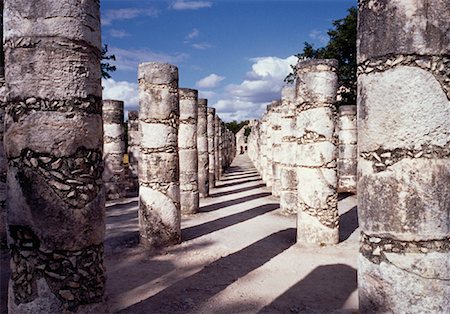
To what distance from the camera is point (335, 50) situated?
71.1 ft

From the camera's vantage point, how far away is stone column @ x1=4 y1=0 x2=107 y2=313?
10.1 ft

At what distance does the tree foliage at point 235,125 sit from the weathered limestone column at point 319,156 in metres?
56.0

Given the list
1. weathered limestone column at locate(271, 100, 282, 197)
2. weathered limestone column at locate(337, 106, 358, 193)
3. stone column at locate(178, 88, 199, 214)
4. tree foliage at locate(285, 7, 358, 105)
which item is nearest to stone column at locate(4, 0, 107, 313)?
stone column at locate(178, 88, 199, 214)

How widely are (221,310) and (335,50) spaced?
20.2 m

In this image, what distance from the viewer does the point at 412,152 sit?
310 centimetres

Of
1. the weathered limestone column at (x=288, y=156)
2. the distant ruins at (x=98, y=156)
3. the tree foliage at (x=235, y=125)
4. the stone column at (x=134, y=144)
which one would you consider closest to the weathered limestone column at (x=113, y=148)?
the stone column at (x=134, y=144)

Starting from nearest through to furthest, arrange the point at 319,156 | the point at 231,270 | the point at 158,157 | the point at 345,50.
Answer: the point at 231,270 < the point at 319,156 < the point at 158,157 < the point at 345,50

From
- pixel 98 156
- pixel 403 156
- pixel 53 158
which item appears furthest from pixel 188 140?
pixel 403 156

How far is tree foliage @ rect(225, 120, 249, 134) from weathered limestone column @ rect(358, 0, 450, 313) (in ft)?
197

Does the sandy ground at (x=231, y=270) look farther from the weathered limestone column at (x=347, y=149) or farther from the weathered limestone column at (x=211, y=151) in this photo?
the weathered limestone column at (x=211, y=151)

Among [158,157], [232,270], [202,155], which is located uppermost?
[158,157]

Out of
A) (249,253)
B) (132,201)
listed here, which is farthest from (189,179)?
(249,253)

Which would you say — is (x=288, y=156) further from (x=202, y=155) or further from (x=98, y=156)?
(x=98, y=156)

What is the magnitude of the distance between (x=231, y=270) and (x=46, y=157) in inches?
144
